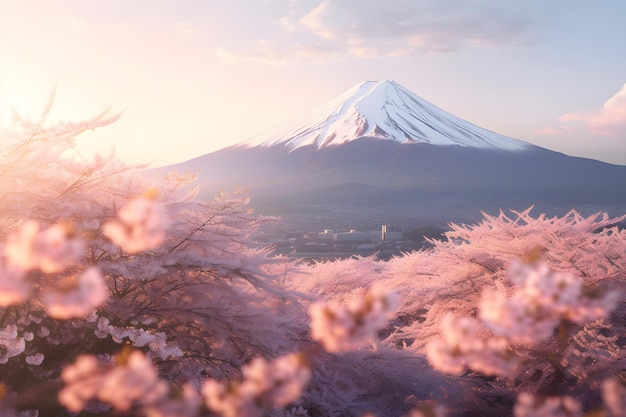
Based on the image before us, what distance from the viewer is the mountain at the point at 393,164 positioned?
5600 inches

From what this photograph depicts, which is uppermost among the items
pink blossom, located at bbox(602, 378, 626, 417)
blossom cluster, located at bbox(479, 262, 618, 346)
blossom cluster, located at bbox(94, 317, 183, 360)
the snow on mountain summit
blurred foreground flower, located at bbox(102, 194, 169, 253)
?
the snow on mountain summit

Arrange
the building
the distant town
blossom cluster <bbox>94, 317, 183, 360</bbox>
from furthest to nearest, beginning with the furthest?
the building < the distant town < blossom cluster <bbox>94, 317, 183, 360</bbox>

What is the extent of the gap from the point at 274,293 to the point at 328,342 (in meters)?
4.27

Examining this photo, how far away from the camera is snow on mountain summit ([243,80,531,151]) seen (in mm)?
159125

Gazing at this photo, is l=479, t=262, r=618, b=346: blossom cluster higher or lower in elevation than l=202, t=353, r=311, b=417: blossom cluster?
higher

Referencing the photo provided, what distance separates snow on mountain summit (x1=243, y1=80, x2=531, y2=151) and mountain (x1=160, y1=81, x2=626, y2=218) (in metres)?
0.35

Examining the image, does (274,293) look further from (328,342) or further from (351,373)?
(328,342)

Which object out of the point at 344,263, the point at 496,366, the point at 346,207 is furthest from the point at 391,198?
the point at 496,366

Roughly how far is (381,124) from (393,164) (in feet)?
49.0

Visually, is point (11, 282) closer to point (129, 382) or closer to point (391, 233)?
point (129, 382)

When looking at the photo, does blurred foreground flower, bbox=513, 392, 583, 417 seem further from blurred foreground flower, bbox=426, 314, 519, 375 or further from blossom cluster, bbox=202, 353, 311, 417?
blossom cluster, bbox=202, 353, 311, 417

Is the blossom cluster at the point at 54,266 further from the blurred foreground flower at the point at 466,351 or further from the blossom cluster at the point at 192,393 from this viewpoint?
the blurred foreground flower at the point at 466,351

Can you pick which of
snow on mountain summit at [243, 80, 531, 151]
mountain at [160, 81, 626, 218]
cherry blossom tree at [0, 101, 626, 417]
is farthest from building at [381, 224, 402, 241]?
snow on mountain summit at [243, 80, 531, 151]

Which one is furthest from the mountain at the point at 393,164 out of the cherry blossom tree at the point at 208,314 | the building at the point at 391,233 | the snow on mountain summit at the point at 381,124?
the cherry blossom tree at the point at 208,314
